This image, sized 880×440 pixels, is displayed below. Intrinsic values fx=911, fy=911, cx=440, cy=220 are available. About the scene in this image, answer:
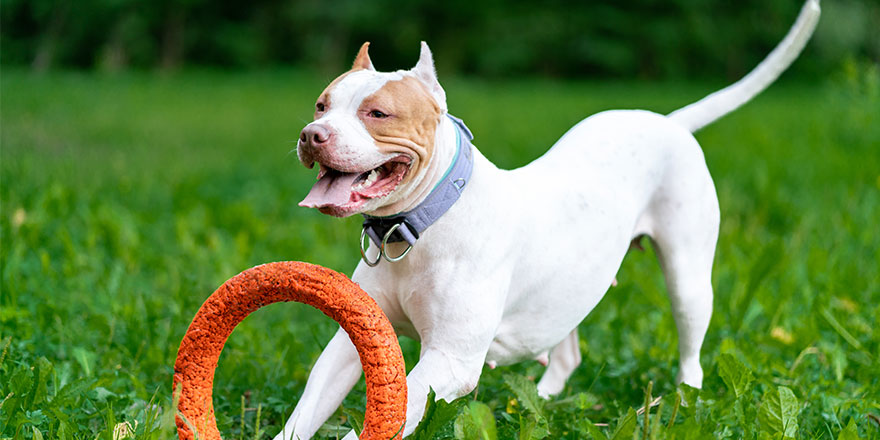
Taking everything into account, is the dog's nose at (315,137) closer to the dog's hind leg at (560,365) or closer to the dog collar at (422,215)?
Result: the dog collar at (422,215)

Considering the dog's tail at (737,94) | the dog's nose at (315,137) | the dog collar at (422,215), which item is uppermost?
the dog's nose at (315,137)

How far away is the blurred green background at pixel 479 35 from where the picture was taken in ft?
77.7

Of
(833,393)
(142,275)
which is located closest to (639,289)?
(833,393)

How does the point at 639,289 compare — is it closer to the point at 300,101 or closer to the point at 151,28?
the point at 300,101

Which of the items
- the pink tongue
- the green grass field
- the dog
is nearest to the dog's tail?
the dog

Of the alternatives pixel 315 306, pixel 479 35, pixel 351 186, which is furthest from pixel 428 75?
pixel 479 35

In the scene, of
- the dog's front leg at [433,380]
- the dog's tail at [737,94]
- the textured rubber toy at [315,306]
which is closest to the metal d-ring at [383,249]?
the textured rubber toy at [315,306]

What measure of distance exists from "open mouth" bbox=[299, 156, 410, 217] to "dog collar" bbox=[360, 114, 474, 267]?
148 millimetres

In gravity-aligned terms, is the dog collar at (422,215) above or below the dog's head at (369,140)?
below

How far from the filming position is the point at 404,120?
91.4 inches

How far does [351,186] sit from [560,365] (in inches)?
61.4

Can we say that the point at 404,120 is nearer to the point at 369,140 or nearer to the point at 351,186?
the point at 369,140

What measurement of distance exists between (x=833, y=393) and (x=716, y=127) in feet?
→ 25.6

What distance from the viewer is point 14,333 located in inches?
127
